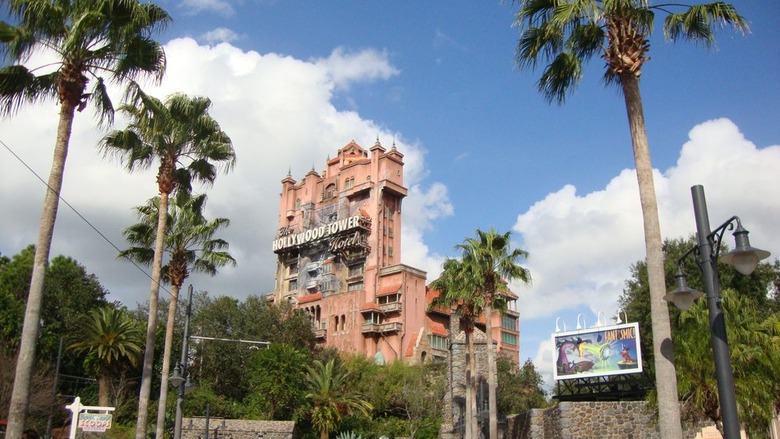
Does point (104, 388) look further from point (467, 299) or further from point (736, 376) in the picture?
point (736, 376)

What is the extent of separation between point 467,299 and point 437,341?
127 feet

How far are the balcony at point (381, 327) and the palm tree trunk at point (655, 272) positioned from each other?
57.6 metres

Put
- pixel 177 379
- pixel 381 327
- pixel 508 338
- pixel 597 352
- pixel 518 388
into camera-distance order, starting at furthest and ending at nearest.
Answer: pixel 508 338, pixel 381 327, pixel 518 388, pixel 597 352, pixel 177 379

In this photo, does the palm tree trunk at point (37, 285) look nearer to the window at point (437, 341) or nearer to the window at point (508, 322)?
the window at point (437, 341)

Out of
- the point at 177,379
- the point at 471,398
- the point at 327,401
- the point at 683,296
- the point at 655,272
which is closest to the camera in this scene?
the point at 683,296

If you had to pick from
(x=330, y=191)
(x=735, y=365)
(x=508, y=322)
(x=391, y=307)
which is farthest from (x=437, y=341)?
(x=735, y=365)

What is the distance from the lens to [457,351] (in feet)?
127

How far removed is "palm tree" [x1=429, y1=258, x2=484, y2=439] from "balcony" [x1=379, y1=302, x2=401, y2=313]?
33.5m

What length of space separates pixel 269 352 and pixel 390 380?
15.1 m

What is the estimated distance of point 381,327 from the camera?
69.8m

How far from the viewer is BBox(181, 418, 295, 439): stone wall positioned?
3909 centimetres

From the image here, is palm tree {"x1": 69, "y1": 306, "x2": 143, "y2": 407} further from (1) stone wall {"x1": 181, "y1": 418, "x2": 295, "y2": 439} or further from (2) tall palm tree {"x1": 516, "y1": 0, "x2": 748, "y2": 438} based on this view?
(2) tall palm tree {"x1": 516, "y1": 0, "x2": 748, "y2": 438}

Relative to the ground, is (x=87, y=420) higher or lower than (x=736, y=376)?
lower

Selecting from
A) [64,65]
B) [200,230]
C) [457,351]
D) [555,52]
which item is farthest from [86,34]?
[457,351]
